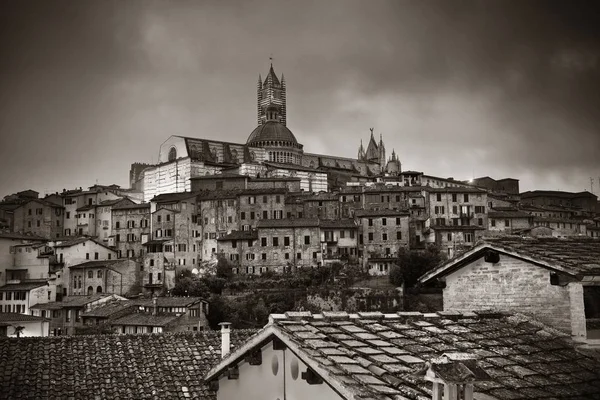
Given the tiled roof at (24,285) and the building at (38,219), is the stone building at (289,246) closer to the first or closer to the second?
the tiled roof at (24,285)

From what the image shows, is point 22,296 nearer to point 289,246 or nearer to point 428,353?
point 289,246

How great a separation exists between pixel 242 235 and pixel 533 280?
50.0 metres

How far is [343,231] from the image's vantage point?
55875 millimetres

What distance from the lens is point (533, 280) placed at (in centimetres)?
755

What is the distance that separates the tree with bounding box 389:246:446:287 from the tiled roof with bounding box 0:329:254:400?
35506mm

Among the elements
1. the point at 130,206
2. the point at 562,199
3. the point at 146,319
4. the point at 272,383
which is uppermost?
the point at 562,199

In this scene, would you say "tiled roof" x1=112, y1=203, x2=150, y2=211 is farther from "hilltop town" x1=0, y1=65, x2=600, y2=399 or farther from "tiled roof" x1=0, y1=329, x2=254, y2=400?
"tiled roof" x1=0, y1=329, x2=254, y2=400

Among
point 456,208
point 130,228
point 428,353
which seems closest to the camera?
point 428,353

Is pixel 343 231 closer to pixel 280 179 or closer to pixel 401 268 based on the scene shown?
pixel 401 268

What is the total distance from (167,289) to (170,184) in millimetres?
21375

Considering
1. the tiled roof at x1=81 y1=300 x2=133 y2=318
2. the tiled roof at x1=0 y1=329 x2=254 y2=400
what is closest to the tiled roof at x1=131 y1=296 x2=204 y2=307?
the tiled roof at x1=81 y1=300 x2=133 y2=318

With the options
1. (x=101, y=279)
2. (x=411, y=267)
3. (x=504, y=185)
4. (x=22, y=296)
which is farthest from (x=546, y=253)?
(x=504, y=185)

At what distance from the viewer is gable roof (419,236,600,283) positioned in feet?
23.4

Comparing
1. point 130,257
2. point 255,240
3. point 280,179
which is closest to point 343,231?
point 255,240
